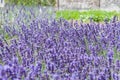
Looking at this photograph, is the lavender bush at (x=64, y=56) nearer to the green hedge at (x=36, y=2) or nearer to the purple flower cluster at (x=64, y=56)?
the purple flower cluster at (x=64, y=56)

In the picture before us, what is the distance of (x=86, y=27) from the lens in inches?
225

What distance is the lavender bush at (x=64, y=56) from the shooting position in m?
2.99

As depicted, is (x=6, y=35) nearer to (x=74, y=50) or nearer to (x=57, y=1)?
(x=74, y=50)

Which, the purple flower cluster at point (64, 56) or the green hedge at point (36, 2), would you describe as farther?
the green hedge at point (36, 2)

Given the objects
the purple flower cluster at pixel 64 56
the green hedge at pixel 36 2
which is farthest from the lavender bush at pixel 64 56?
the green hedge at pixel 36 2

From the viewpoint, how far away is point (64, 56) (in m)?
3.81

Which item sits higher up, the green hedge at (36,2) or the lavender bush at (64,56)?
the lavender bush at (64,56)

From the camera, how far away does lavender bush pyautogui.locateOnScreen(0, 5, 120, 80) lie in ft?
9.80

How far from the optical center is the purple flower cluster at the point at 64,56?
2986 mm

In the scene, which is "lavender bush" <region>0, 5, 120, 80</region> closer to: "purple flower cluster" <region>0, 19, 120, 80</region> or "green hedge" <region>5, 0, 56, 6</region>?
"purple flower cluster" <region>0, 19, 120, 80</region>

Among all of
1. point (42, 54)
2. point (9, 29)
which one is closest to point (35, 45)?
point (42, 54)

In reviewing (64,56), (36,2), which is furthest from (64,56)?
(36,2)

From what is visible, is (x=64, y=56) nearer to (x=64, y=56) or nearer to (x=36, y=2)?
(x=64, y=56)

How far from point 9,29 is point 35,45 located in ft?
6.02
